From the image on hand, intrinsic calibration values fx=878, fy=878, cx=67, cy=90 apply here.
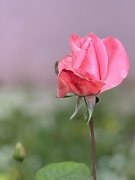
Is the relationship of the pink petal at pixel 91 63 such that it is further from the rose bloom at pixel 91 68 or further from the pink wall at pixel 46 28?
the pink wall at pixel 46 28

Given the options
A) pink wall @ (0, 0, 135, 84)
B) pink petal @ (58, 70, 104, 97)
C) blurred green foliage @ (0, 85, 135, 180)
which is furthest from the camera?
pink wall @ (0, 0, 135, 84)

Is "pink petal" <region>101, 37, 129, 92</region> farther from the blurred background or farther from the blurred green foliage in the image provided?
the blurred green foliage

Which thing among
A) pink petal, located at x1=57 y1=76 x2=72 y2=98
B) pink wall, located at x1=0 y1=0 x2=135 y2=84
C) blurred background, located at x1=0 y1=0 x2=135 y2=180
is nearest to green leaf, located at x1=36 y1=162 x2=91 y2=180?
pink petal, located at x1=57 y1=76 x2=72 y2=98

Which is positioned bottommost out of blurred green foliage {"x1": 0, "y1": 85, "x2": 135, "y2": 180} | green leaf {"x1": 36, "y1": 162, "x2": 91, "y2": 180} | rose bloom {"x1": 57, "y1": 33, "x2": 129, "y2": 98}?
blurred green foliage {"x1": 0, "y1": 85, "x2": 135, "y2": 180}

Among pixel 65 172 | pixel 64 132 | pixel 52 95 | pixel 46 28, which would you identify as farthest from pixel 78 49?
pixel 46 28

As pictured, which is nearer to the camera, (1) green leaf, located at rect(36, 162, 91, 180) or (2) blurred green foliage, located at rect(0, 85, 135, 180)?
(1) green leaf, located at rect(36, 162, 91, 180)

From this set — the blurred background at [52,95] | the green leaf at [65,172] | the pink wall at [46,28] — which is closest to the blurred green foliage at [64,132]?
the blurred background at [52,95]

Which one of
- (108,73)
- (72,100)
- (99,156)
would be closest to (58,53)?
(72,100)
